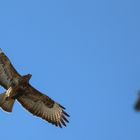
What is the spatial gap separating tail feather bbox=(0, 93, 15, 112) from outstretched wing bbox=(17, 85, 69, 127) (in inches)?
18.0

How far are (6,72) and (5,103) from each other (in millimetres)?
984

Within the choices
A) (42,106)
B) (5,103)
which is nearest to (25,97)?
(42,106)

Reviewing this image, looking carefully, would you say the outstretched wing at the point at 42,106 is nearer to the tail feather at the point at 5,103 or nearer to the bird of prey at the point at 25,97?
the bird of prey at the point at 25,97

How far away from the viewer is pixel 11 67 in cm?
1013

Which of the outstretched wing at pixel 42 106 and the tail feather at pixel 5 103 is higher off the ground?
the outstretched wing at pixel 42 106

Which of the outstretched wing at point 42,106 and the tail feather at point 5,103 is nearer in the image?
the tail feather at point 5,103

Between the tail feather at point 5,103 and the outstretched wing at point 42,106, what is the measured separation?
0.46 m

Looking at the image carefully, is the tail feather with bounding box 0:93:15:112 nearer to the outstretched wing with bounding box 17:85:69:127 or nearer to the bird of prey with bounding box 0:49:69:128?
the bird of prey with bounding box 0:49:69:128

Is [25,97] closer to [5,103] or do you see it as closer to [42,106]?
[42,106]

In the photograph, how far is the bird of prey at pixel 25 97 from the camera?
9844 millimetres

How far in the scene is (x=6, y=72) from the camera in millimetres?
10258

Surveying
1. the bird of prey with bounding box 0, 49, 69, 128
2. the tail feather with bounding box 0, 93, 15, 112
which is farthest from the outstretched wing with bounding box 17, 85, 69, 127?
the tail feather with bounding box 0, 93, 15, 112

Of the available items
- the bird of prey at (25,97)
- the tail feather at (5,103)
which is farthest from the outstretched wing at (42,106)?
the tail feather at (5,103)

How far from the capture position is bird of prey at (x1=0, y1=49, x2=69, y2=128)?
9.84 meters
